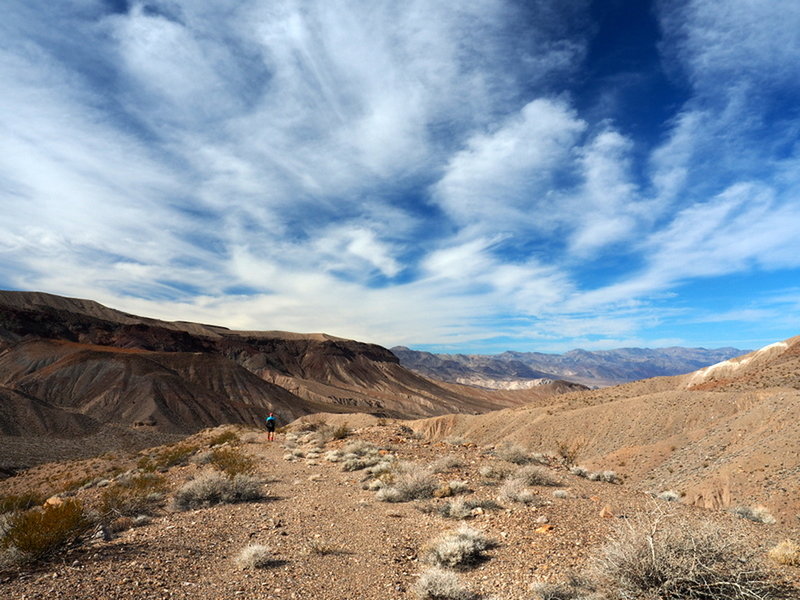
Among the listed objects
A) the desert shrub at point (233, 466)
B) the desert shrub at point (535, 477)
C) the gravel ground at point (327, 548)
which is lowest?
the desert shrub at point (233, 466)

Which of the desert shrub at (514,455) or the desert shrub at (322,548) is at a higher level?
the desert shrub at (514,455)

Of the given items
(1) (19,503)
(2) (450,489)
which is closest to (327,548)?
(2) (450,489)

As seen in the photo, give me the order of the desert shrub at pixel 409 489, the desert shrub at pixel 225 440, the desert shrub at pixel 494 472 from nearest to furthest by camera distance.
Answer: the desert shrub at pixel 409 489, the desert shrub at pixel 494 472, the desert shrub at pixel 225 440

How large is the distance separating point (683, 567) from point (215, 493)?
9.52m

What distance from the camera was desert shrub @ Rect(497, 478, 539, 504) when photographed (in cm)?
879

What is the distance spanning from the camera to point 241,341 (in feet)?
493

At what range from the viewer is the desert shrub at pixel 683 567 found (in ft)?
14.9

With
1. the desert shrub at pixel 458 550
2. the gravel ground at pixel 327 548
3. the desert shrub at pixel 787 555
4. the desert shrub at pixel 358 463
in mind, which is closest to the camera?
the gravel ground at pixel 327 548

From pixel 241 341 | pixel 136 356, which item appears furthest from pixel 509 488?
pixel 241 341

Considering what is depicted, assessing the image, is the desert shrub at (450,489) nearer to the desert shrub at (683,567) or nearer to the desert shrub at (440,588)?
the desert shrub at (440,588)

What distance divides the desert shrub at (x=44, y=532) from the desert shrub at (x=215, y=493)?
292cm

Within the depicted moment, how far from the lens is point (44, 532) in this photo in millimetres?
6426

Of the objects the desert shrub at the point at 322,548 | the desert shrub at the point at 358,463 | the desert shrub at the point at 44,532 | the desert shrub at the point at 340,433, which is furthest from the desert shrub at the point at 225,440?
the desert shrub at the point at 322,548

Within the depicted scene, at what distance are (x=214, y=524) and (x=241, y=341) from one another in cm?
15159
